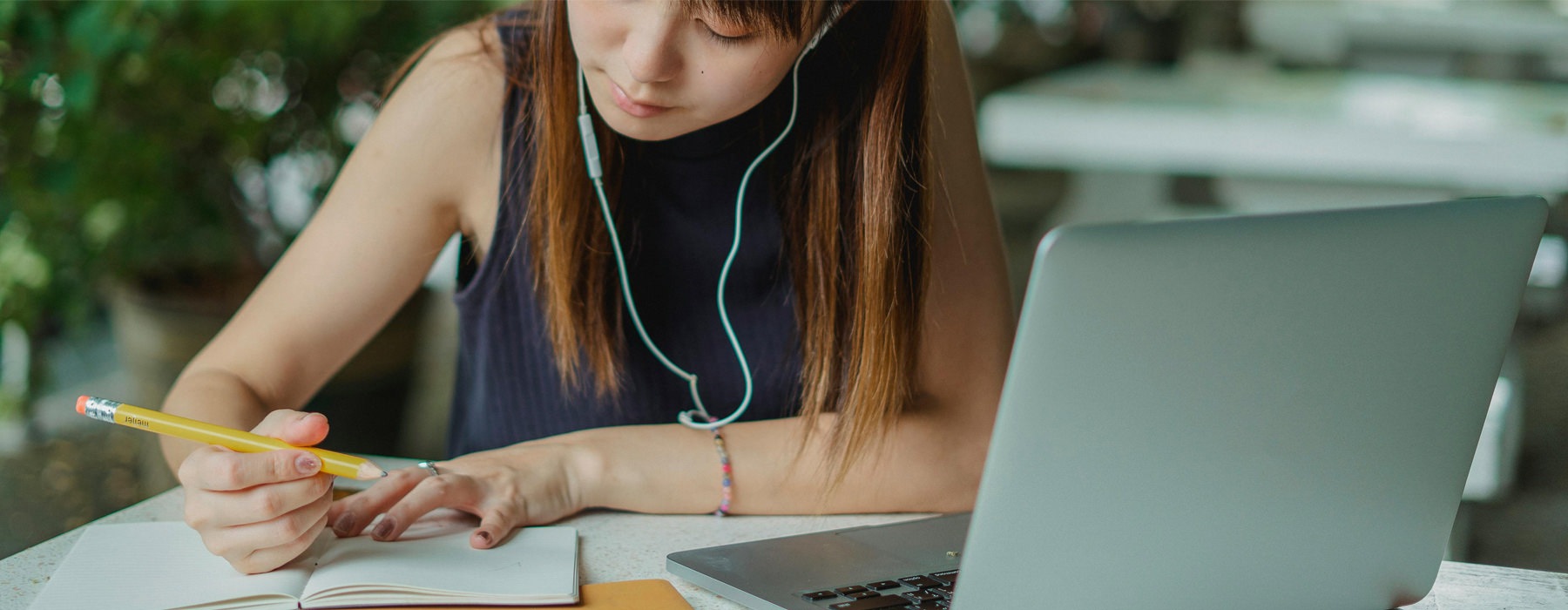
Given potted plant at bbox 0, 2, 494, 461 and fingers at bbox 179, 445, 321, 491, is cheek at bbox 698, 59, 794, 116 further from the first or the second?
potted plant at bbox 0, 2, 494, 461

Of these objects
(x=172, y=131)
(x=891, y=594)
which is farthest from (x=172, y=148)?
(x=891, y=594)

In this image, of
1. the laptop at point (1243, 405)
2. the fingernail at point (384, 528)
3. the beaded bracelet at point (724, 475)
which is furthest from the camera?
the beaded bracelet at point (724, 475)

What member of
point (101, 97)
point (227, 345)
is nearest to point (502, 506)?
point (227, 345)

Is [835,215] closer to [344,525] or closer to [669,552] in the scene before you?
[669,552]

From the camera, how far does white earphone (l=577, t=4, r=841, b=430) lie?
38.6 inches

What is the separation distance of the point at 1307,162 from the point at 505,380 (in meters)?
2.24

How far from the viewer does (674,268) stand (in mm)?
1116

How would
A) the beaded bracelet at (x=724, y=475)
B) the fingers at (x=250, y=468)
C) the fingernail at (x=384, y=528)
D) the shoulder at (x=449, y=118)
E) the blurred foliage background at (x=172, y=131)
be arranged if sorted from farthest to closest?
the blurred foliage background at (x=172, y=131) → the shoulder at (x=449, y=118) → the beaded bracelet at (x=724, y=475) → the fingernail at (x=384, y=528) → the fingers at (x=250, y=468)

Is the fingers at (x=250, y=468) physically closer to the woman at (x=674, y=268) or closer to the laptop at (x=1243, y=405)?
the woman at (x=674, y=268)

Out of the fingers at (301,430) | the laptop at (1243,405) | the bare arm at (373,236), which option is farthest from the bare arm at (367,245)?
the laptop at (1243,405)

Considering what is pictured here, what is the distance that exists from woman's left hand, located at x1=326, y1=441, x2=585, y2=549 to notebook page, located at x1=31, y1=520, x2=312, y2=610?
63 millimetres

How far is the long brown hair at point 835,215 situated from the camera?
959 millimetres

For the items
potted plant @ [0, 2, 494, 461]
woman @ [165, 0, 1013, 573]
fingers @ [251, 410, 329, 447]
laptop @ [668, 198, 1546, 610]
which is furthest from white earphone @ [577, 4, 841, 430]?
potted plant @ [0, 2, 494, 461]

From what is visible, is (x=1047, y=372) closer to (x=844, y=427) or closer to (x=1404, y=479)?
(x=1404, y=479)
